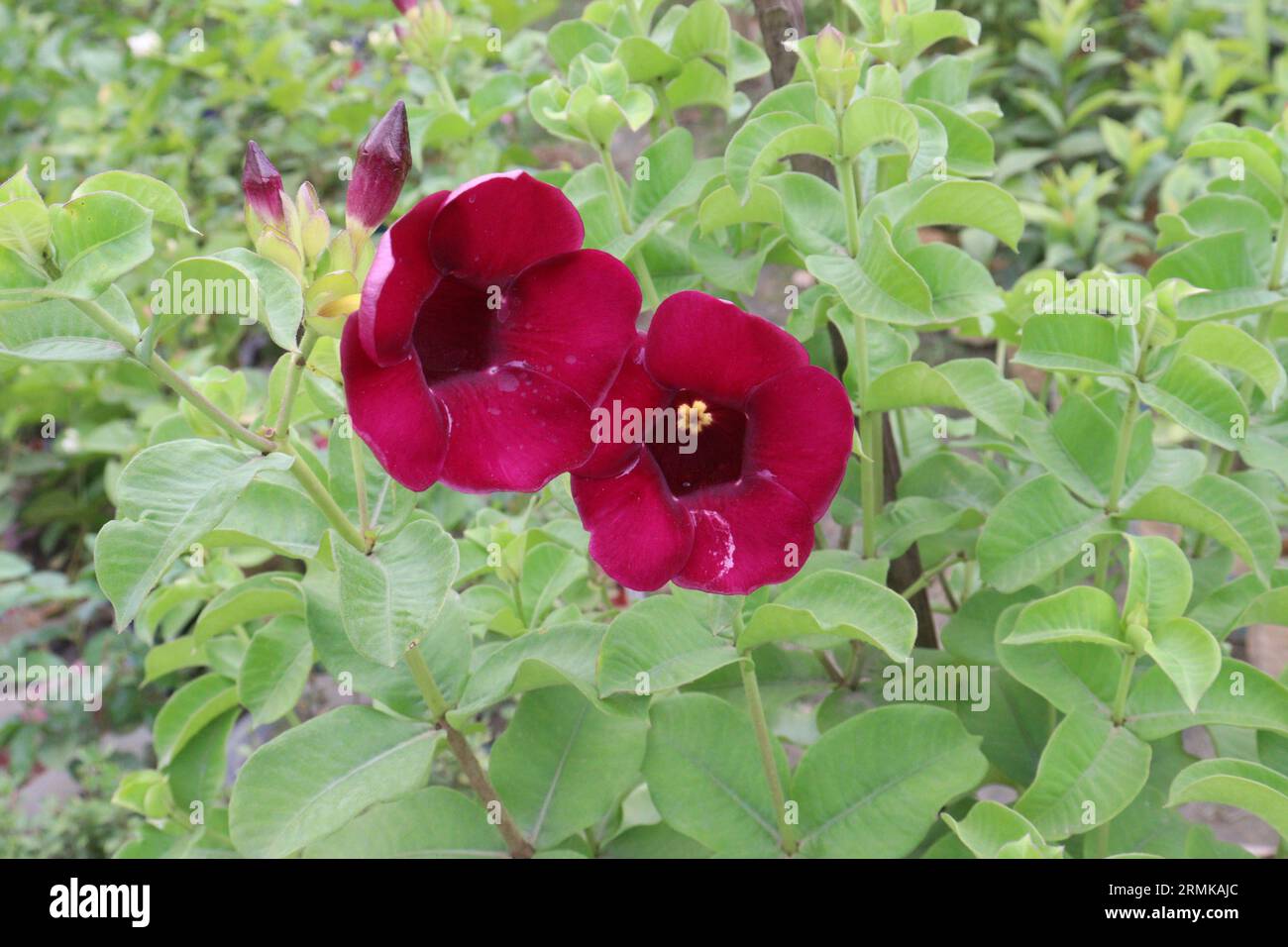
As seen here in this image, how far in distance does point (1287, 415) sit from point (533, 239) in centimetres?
70

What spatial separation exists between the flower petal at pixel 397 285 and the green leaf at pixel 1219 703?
0.57 meters

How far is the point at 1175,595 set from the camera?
2.55 ft

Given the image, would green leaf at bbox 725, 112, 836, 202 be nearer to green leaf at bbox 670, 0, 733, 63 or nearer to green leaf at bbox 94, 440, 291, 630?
green leaf at bbox 670, 0, 733, 63

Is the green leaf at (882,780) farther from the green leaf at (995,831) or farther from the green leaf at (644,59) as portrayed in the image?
the green leaf at (644,59)

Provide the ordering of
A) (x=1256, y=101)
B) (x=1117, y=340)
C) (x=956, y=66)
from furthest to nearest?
(x=1256, y=101) → (x=956, y=66) → (x=1117, y=340)

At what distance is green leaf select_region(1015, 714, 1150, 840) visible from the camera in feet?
2.49

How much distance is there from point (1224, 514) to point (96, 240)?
794 mm

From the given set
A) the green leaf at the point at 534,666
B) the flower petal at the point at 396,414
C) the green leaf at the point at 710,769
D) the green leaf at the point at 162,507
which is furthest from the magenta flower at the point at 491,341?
the green leaf at the point at 710,769

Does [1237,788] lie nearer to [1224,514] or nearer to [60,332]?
[1224,514]

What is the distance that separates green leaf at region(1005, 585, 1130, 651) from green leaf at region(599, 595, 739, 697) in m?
0.20

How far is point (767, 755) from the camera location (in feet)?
2.62
